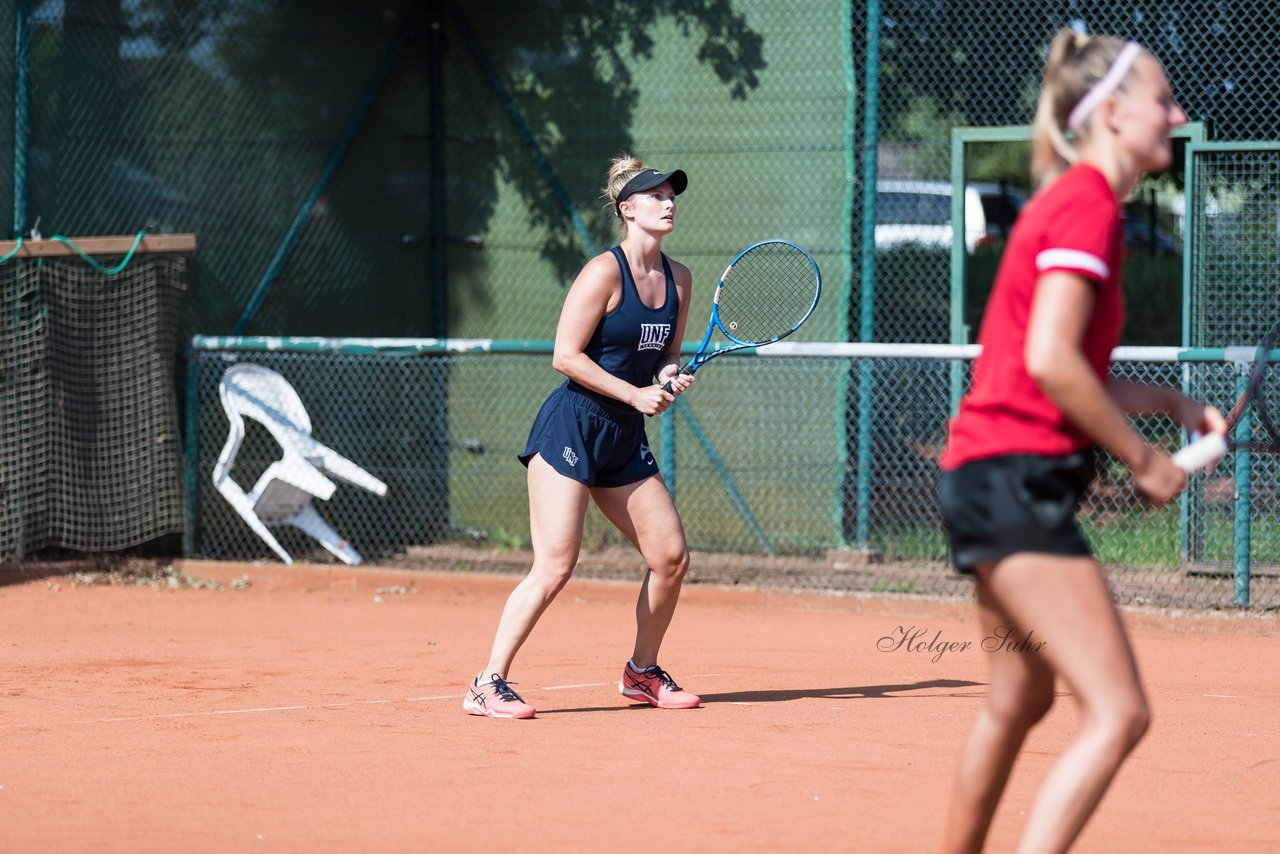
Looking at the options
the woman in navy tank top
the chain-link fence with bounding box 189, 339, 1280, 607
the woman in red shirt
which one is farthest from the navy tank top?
the chain-link fence with bounding box 189, 339, 1280, 607

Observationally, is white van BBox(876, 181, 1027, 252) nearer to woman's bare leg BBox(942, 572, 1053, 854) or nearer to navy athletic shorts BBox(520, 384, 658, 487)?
navy athletic shorts BBox(520, 384, 658, 487)

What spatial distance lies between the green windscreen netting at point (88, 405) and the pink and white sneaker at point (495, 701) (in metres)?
4.81

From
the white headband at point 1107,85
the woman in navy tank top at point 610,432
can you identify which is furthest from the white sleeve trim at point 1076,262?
the woman in navy tank top at point 610,432

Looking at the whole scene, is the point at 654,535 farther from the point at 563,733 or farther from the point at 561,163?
the point at 561,163

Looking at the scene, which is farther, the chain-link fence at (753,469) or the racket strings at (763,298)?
the chain-link fence at (753,469)

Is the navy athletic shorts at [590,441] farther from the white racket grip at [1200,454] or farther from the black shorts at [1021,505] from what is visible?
the white racket grip at [1200,454]

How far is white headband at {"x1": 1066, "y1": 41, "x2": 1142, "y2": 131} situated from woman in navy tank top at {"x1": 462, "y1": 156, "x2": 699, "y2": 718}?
271cm

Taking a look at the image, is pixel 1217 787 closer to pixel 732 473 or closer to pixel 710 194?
pixel 732 473

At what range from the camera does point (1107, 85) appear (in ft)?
10.4

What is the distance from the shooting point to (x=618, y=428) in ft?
19.7

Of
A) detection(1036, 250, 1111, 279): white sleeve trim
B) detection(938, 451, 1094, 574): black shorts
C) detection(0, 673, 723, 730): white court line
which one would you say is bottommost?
detection(0, 673, 723, 730): white court line

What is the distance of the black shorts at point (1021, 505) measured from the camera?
3135 millimetres

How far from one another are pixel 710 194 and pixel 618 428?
196 inches

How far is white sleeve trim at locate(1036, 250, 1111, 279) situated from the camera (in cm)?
301
